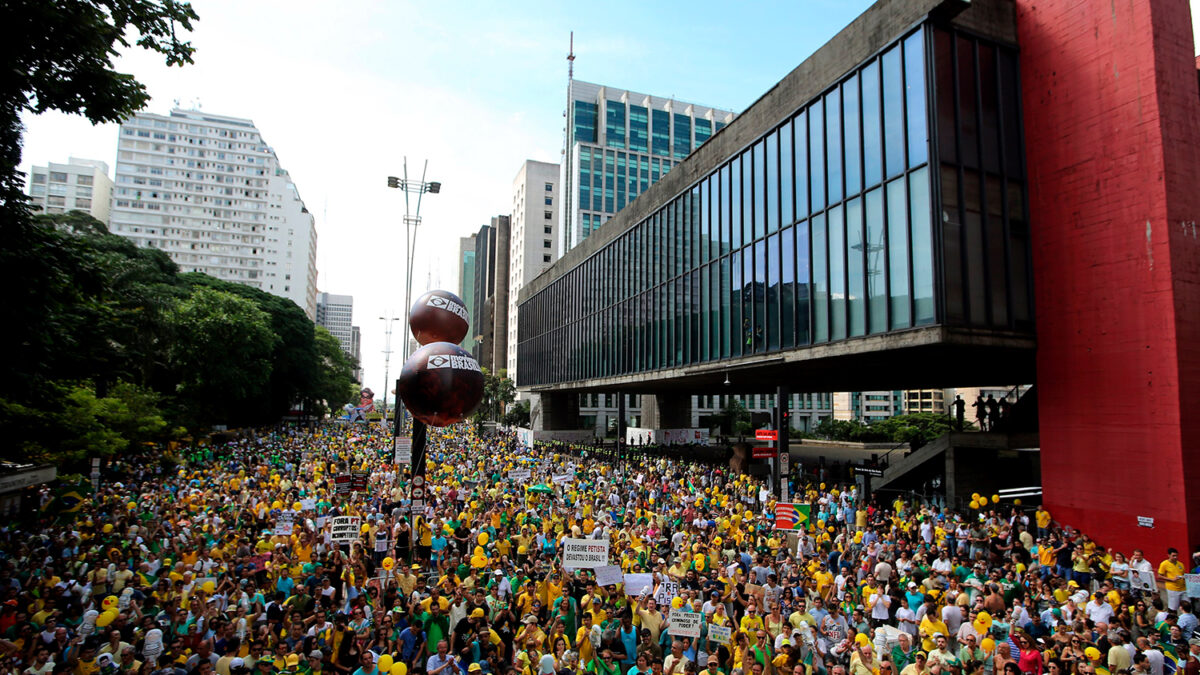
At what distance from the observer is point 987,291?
699 inches

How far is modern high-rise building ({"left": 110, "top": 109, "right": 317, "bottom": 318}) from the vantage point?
385 feet

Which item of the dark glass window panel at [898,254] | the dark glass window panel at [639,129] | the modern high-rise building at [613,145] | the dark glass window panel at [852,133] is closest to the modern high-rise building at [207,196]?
the modern high-rise building at [613,145]

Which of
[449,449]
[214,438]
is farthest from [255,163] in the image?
[449,449]

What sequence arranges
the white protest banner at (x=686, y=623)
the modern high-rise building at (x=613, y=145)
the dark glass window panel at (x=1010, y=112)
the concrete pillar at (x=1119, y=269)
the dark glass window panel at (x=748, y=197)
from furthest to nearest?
the modern high-rise building at (x=613, y=145)
the dark glass window panel at (x=748, y=197)
the dark glass window panel at (x=1010, y=112)
the concrete pillar at (x=1119, y=269)
the white protest banner at (x=686, y=623)

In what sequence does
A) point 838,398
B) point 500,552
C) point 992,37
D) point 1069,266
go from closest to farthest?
point 500,552 → point 1069,266 → point 992,37 → point 838,398

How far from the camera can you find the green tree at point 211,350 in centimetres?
4325

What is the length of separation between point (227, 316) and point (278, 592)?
38838mm

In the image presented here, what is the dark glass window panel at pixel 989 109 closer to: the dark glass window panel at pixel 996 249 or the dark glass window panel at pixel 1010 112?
the dark glass window panel at pixel 1010 112

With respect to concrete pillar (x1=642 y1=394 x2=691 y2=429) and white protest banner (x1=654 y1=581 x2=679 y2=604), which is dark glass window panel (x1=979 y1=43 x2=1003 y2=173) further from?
concrete pillar (x1=642 y1=394 x2=691 y2=429)

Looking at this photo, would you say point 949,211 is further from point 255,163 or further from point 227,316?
point 255,163

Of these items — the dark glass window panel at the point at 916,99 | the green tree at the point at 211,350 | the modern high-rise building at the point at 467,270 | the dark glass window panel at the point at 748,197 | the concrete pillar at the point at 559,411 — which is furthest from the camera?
the modern high-rise building at the point at 467,270

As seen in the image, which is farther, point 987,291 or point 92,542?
point 987,291

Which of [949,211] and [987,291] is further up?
[949,211]

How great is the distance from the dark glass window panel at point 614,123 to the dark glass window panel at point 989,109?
91.5m
